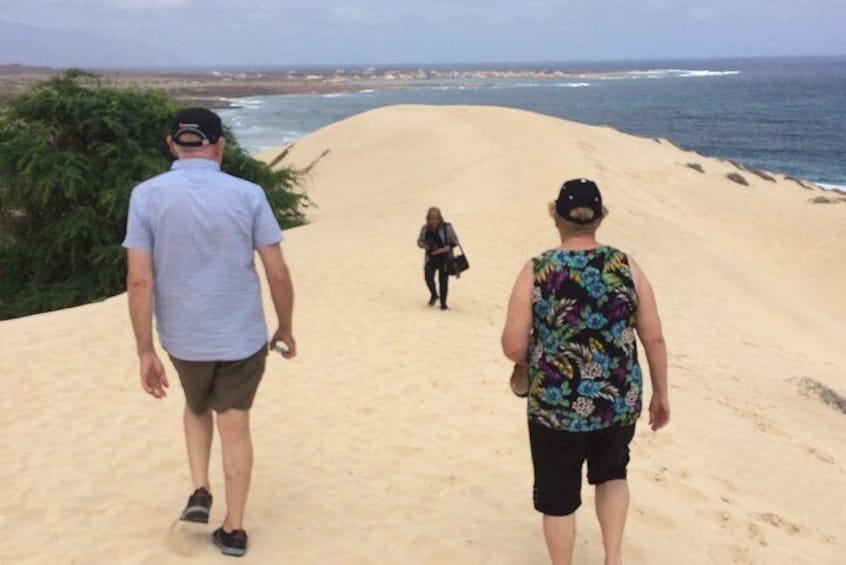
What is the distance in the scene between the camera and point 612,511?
3.59 m

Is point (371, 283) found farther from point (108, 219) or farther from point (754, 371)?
point (108, 219)

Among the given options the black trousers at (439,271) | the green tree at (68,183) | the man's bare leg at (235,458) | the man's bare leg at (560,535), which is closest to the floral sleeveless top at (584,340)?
the man's bare leg at (560,535)

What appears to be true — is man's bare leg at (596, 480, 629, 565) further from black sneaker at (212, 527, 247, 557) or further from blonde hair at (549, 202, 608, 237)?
black sneaker at (212, 527, 247, 557)

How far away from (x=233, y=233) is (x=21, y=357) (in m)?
5.53

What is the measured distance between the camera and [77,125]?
16562mm

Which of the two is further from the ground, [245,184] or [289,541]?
[245,184]

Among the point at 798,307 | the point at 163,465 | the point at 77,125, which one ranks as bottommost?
the point at 798,307

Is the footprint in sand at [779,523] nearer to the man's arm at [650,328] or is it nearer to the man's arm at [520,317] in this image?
the man's arm at [650,328]

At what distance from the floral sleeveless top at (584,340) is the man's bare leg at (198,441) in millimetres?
1671

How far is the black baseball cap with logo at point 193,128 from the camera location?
3.51 meters

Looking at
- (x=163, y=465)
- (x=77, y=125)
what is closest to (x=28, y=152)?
(x=77, y=125)

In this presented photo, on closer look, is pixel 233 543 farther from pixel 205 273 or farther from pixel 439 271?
pixel 439 271

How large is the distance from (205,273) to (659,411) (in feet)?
6.94

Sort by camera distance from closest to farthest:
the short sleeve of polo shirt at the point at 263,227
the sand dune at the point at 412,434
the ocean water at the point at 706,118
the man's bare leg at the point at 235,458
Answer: the short sleeve of polo shirt at the point at 263,227 < the man's bare leg at the point at 235,458 < the sand dune at the point at 412,434 < the ocean water at the point at 706,118
